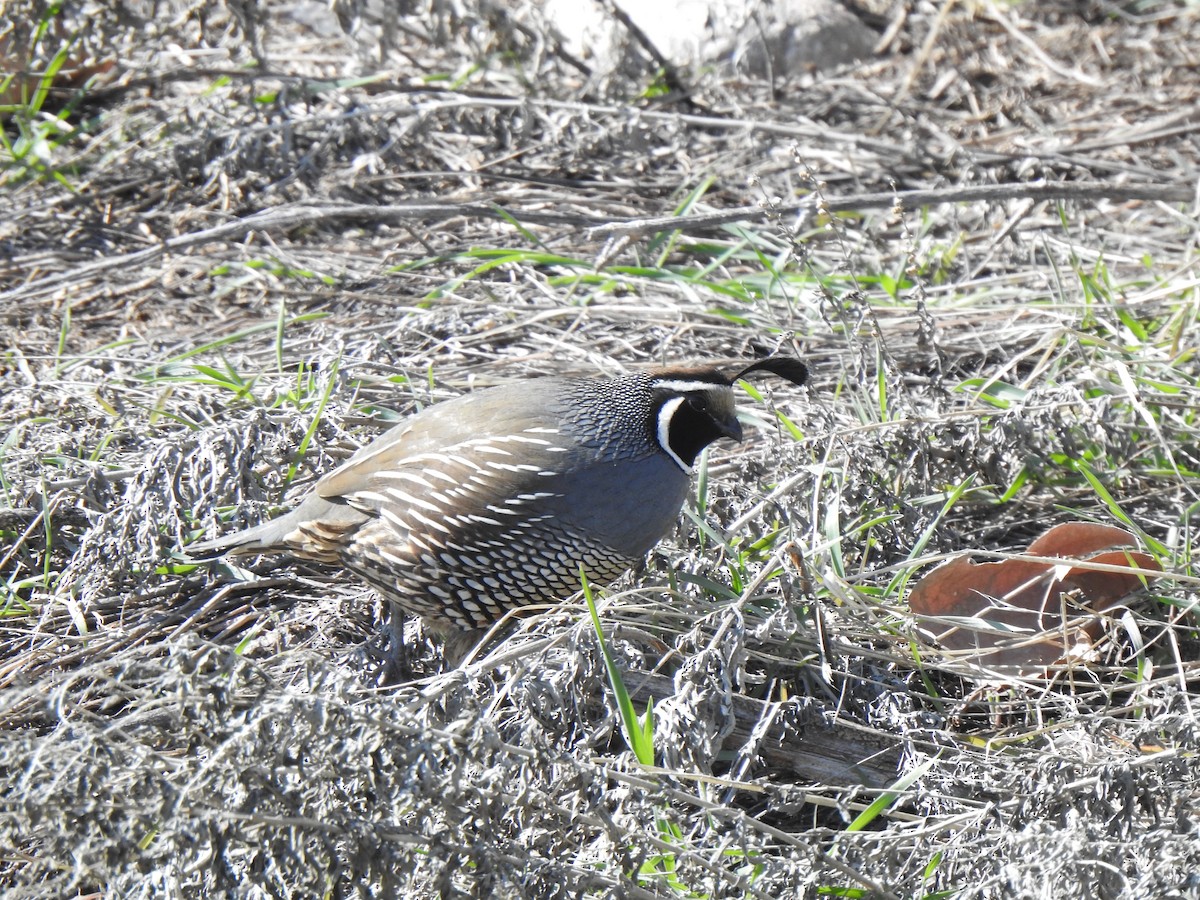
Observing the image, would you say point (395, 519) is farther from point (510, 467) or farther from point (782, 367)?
point (782, 367)

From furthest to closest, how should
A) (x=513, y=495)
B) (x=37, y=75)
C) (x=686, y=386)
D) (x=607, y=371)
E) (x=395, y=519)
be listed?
(x=37, y=75), (x=607, y=371), (x=686, y=386), (x=395, y=519), (x=513, y=495)

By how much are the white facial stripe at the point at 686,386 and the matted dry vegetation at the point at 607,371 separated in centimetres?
32

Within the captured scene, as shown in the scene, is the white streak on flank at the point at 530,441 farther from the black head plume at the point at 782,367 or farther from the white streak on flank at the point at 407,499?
the black head plume at the point at 782,367

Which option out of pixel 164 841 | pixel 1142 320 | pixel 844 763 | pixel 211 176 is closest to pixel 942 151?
pixel 1142 320

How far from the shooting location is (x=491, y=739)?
2.16 meters

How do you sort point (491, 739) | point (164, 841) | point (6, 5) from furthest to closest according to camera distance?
1. point (6, 5)
2. point (491, 739)
3. point (164, 841)

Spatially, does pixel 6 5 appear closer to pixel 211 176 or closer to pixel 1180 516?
pixel 211 176

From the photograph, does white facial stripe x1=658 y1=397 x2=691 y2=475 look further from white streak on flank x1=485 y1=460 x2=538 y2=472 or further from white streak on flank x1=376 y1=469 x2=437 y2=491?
white streak on flank x1=376 y1=469 x2=437 y2=491

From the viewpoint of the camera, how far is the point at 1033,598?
3.20 meters

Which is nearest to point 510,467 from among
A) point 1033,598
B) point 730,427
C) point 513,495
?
point 513,495

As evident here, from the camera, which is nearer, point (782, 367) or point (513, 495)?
point (513, 495)

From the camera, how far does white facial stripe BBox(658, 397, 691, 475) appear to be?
331 centimetres

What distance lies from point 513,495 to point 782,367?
79 cm

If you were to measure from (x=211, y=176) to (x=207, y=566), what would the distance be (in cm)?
237
